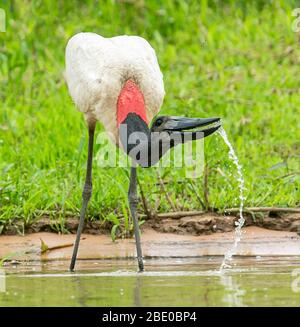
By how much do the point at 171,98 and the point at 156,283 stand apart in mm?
3826

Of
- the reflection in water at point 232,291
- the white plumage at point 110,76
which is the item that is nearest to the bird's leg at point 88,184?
the white plumage at point 110,76

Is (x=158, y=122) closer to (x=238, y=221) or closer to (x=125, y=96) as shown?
(x=125, y=96)

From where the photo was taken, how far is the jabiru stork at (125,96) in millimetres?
6332

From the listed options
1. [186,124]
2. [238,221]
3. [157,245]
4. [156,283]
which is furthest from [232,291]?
[238,221]

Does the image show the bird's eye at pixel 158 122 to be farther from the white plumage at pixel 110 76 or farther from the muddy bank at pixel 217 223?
the muddy bank at pixel 217 223

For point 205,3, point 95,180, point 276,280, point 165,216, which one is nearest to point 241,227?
point 165,216

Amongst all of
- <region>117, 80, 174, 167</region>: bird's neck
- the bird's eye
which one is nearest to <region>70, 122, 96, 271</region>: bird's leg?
<region>117, 80, 174, 167</region>: bird's neck

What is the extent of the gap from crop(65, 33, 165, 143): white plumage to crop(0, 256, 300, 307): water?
893mm

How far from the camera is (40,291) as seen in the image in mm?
5520

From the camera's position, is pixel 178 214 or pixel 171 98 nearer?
pixel 178 214

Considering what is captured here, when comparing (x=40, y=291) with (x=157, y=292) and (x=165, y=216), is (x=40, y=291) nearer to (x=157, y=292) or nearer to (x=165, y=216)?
(x=157, y=292)

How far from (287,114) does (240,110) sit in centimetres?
39

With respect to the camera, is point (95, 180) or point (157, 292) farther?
point (95, 180)

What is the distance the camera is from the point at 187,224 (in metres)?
7.41
